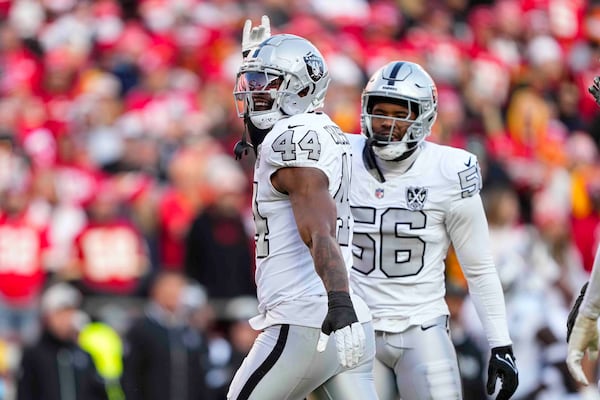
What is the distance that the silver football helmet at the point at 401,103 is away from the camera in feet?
20.9

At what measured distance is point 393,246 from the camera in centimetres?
636

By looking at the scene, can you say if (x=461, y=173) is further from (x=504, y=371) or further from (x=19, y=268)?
(x=19, y=268)

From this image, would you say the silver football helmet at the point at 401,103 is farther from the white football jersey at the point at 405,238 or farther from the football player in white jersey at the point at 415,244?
the white football jersey at the point at 405,238

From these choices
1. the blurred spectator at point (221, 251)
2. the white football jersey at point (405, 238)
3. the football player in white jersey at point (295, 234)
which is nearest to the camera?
the football player in white jersey at point (295, 234)

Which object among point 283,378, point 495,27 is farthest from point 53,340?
point 495,27

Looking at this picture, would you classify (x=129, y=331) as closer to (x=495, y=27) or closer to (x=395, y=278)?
(x=395, y=278)

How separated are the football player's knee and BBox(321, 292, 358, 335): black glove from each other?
1.42 metres

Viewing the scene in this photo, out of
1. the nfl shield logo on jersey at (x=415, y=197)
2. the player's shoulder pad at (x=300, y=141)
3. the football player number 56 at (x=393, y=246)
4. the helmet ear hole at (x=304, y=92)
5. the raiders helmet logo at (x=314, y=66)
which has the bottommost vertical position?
the football player number 56 at (x=393, y=246)

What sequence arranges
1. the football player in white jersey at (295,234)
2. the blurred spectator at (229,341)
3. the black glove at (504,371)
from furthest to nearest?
the blurred spectator at (229,341), the black glove at (504,371), the football player in white jersey at (295,234)

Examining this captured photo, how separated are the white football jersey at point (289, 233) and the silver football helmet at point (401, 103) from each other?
0.93m

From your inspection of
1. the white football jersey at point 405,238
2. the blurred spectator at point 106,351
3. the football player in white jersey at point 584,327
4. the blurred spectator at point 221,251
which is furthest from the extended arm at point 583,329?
the blurred spectator at point 221,251

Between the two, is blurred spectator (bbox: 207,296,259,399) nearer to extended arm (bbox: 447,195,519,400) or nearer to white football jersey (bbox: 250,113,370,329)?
extended arm (bbox: 447,195,519,400)

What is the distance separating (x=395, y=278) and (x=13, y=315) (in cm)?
497

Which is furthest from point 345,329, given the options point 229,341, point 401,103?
point 229,341
